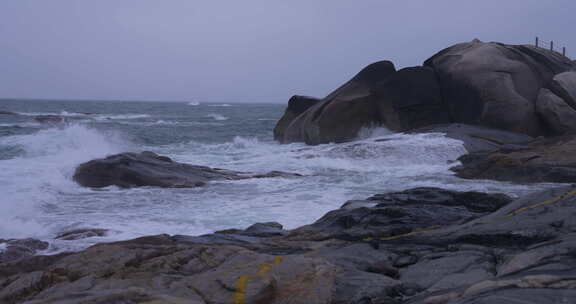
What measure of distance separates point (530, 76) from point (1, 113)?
43430mm

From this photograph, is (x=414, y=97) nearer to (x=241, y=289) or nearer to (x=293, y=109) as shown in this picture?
(x=293, y=109)

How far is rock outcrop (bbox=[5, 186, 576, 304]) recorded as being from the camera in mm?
3354

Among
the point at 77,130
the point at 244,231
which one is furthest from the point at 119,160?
the point at 77,130

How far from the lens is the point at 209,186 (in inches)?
462

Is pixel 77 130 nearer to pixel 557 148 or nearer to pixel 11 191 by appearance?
pixel 11 191

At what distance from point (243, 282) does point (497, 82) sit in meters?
16.6

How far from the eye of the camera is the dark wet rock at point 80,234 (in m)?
7.18

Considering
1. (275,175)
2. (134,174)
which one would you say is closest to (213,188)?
(134,174)

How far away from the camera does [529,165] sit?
11.6 m

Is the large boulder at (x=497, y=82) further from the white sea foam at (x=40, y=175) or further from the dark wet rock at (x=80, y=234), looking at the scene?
the dark wet rock at (x=80, y=234)

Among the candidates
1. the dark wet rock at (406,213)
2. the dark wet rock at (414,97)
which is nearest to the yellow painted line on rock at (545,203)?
the dark wet rock at (406,213)

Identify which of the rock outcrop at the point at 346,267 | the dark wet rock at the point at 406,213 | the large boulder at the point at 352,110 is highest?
the large boulder at the point at 352,110

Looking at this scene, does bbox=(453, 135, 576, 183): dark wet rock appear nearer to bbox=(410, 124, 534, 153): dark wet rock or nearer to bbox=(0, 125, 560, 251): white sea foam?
bbox=(0, 125, 560, 251): white sea foam

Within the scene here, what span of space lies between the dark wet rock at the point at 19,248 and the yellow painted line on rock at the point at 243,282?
11.8ft
